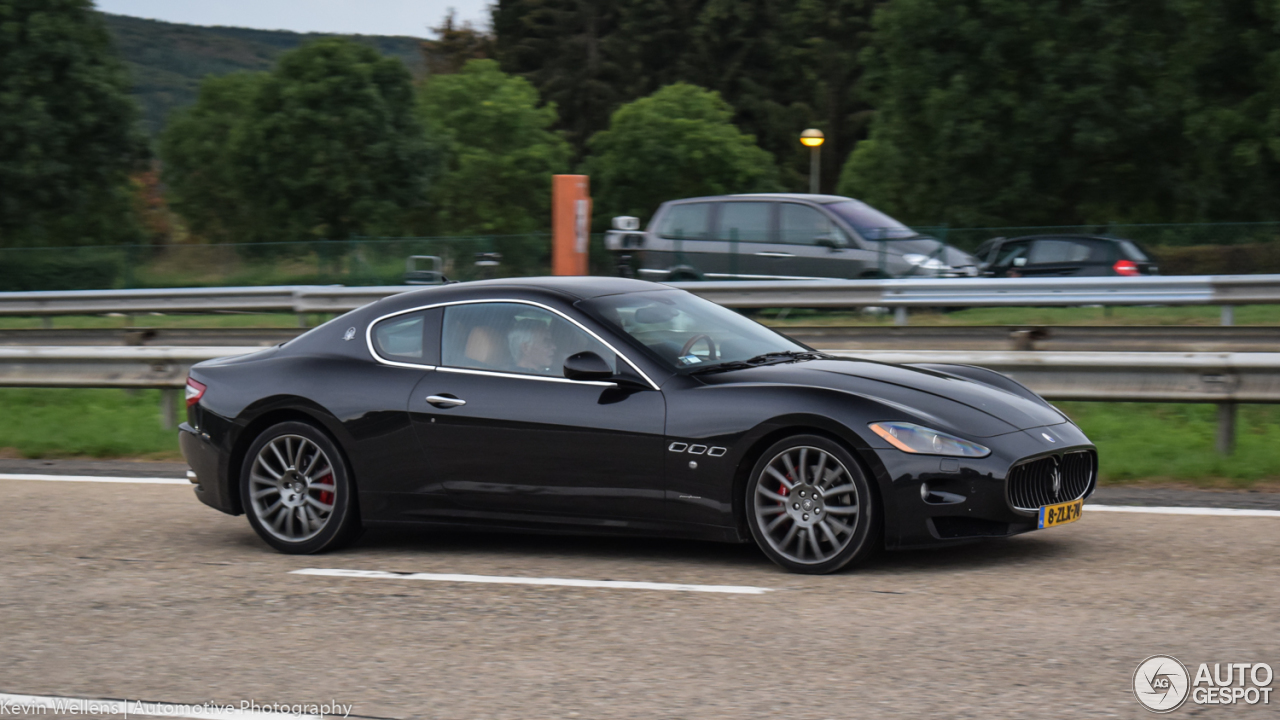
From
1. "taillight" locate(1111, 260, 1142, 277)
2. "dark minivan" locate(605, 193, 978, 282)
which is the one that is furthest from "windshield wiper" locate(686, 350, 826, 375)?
"taillight" locate(1111, 260, 1142, 277)

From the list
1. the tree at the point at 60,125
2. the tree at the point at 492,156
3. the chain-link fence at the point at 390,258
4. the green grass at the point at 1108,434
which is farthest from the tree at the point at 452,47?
the green grass at the point at 1108,434

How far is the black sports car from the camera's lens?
6.32 metres

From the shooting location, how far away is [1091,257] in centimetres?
2161

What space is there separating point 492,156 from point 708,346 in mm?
56678

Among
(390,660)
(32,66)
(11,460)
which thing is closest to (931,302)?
(11,460)

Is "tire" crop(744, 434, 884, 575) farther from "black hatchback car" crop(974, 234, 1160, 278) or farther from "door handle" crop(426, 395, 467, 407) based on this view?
"black hatchback car" crop(974, 234, 1160, 278)

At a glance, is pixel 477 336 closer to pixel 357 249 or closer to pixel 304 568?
pixel 304 568

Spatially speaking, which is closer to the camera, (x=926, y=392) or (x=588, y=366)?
(x=926, y=392)

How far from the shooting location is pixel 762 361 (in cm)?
709

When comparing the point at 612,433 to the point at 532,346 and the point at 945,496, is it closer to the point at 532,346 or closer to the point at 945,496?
the point at 532,346

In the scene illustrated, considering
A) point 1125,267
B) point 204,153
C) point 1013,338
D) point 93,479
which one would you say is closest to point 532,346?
point 93,479

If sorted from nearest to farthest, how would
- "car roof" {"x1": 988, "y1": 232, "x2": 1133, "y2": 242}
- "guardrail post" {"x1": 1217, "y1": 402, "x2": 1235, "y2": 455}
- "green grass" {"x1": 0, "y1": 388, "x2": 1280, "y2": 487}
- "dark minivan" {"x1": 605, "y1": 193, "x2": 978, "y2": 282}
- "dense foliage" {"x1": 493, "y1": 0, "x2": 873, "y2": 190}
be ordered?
"green grass" {"x1": 0, "y1": 388, "x2": 1280, "y2": 487}
"guardrail post" {"x1": 1217, "y1": 402, "x2": 1235, "y2": 455}
"dark minivan" {"x1": 605, "y1": 193, "x2": 978, "y2": 282}
"car roof" {"x1": 988, "y1": 232, "x2": 1133, "y2": 242}
"dense foliage" {"x1": 493, "y1": 0, "x2": 873, "y2": 190}

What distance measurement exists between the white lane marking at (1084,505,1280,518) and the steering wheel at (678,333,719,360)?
2.25m

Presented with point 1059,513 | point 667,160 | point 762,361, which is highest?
point 667,160
